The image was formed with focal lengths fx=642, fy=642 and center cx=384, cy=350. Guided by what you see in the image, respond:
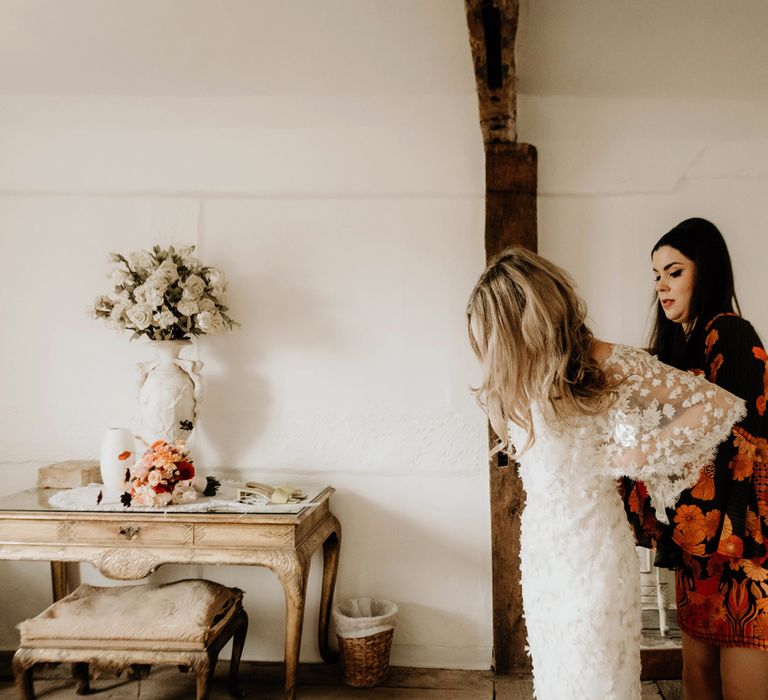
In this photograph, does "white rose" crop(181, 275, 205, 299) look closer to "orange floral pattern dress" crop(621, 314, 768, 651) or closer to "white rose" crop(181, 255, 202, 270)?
"white rose" crop(181, 255, 202, 270)

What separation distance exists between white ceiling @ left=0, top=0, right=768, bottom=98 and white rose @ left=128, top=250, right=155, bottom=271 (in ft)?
2.82

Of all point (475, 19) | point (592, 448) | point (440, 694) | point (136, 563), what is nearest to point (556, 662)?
point (592, 448)

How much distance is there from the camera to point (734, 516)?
1.70m

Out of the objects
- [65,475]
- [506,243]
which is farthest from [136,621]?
[506,243]

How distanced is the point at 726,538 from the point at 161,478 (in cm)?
196

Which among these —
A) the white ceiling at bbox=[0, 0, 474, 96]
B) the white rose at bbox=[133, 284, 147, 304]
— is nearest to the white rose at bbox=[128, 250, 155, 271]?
the white rose at bbox=[133, 284, 147, 304]

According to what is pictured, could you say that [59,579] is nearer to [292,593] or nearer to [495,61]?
[292,593]

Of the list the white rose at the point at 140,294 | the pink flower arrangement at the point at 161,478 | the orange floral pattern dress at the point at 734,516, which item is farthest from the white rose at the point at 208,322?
the orange floral pattern dress at the point at 734,516

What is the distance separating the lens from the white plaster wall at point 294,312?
3070 millimetres

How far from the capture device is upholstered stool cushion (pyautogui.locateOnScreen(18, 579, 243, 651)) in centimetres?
236

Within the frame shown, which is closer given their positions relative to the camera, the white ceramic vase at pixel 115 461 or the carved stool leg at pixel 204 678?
the carved stool leg at pixel 204 678

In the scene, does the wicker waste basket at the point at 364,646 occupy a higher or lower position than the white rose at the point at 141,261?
lower

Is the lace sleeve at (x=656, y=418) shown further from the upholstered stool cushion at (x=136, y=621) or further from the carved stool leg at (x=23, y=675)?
the carved stool leg at (x=23, y=675)

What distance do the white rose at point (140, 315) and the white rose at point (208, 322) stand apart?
204 millimetres
